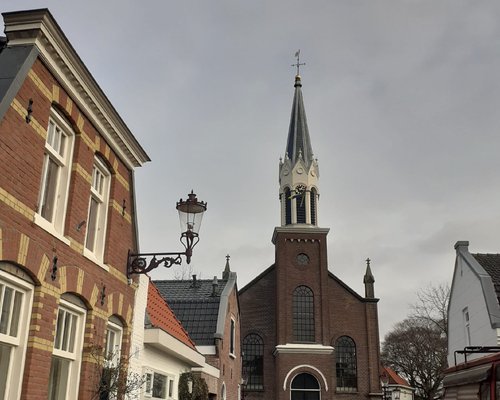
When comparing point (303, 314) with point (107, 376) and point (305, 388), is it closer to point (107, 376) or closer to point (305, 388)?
point (305, 388)

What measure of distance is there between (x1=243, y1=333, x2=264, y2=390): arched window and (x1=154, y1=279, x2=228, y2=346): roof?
19907 millimetres

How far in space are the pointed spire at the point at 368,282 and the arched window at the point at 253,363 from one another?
9163mm

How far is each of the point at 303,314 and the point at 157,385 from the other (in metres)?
30.8

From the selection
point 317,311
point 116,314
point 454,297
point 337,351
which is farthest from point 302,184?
point 116,314

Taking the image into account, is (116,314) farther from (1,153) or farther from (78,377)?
(1,153)

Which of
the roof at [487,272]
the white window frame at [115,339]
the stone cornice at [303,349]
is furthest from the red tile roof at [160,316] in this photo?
the stone cornice at [303,349]

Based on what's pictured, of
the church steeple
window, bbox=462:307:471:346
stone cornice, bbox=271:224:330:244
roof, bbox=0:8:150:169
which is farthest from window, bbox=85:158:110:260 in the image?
the church steeple

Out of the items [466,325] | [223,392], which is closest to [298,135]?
[466,325]

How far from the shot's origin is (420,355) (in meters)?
58.4

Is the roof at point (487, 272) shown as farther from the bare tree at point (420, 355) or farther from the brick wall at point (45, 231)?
the bare tree at point (420, 355)

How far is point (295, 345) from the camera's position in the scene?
41469mm

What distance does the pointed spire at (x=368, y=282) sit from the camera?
4412 cm

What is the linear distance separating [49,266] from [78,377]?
2029 mm

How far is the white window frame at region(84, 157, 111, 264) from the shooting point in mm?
9266
